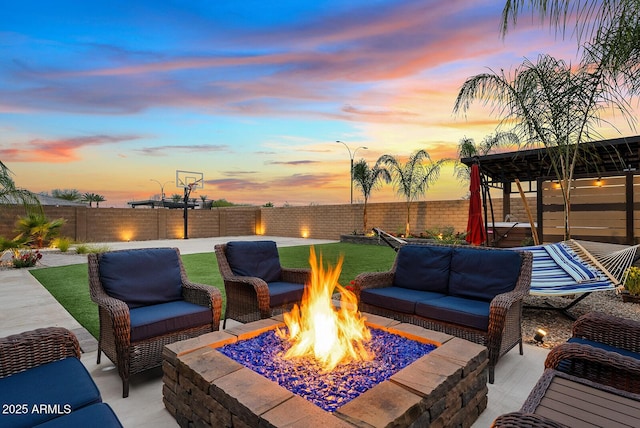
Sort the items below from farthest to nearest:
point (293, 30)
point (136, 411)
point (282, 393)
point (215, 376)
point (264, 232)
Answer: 1. point (264, 232)
2. point (293, 30)
3. point (136, 411)
4. point (215, 376)
5. point (282, 393)

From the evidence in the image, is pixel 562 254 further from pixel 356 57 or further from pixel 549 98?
pixel 356 57

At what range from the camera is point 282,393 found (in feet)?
4.76

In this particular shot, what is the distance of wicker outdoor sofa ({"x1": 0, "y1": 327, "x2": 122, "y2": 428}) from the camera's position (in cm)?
117

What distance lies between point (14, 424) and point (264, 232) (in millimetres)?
18644

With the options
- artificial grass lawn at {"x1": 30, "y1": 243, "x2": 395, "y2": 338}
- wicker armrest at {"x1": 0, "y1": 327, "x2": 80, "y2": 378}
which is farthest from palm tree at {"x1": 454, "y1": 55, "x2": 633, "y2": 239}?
wicker armrest at {"x1": 0, "y1": 327, "x2": 80, "y2": 378}

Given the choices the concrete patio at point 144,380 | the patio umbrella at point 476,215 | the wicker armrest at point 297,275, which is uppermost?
the patio umbrella at point 476,215

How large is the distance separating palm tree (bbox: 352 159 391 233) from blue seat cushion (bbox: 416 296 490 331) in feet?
34.5

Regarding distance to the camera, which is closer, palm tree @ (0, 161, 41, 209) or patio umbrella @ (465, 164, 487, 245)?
palm tree @ (0, 161, 41, 209)

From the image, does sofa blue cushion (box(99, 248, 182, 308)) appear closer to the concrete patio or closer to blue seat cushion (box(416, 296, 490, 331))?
the concrete patio

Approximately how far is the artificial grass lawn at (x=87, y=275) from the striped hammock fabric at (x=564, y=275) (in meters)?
2.84

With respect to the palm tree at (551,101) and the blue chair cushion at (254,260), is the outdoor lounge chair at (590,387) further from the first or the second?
the palm tree at (551,101)

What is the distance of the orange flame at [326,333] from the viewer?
1.97m

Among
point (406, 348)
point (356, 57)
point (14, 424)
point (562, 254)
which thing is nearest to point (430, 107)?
point (356, 57)

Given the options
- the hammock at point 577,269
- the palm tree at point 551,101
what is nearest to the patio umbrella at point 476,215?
the palm tree at point 551,101
